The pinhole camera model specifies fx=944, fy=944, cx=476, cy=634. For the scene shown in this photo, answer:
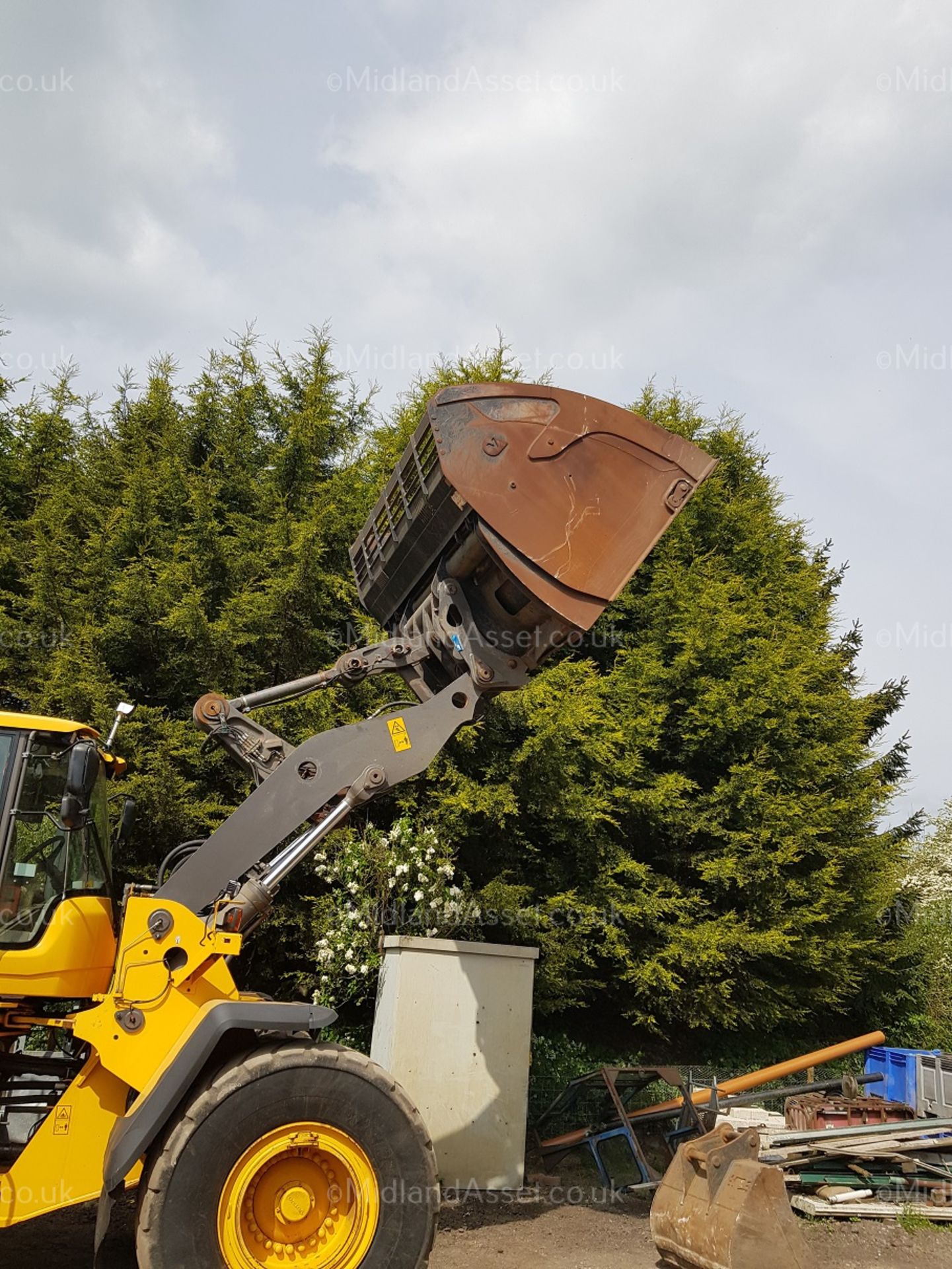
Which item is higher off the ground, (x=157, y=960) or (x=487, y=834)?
(x=487, y=834)

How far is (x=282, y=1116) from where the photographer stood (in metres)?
4.04

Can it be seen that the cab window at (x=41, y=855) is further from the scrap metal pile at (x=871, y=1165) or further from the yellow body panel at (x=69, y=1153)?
the scrap metal pile at (x=871, y=1165)

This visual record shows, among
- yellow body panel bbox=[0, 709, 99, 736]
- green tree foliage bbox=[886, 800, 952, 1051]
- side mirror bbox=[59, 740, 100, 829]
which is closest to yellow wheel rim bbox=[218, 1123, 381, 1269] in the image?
side mirror bbox=[59, 740, 100, 829]

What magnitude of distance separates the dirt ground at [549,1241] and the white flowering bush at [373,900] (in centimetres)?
290

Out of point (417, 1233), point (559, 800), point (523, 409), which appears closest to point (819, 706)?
point (559, 800)

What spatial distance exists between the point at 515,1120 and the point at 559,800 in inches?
175

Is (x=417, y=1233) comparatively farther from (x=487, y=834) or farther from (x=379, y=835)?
(x=487, y=834)

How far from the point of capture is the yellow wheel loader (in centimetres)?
403

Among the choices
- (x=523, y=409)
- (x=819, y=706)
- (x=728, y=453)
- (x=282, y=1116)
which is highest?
(x=728, y=453)

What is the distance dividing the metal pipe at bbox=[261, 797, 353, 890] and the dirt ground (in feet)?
7.27

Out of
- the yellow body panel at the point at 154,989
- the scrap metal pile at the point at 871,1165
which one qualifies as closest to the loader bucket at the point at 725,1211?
the scrap metal pile at the point at 871,1165

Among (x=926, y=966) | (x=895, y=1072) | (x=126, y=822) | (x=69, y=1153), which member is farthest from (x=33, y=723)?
(x=926, y=966)

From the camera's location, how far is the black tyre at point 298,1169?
3.89m

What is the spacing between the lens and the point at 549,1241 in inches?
258
